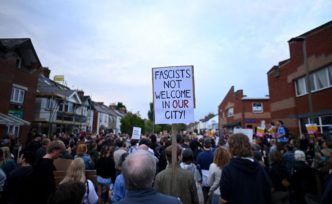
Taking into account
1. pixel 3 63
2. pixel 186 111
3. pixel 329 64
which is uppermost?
pixel 3 63

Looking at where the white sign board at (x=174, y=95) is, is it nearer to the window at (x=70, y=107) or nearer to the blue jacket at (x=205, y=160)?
the blue jacket at (x=205, y=160)

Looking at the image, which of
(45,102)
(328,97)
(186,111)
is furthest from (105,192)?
(45,102)

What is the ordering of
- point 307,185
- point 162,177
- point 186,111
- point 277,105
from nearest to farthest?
point 162,177
point 186,111
point 307,185
point 277,105

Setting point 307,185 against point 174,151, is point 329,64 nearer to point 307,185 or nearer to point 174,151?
point 307,185

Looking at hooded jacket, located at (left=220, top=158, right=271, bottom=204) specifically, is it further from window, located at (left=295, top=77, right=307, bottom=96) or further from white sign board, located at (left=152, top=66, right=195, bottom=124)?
window, located at (left=295, top=77, right=307, bottom=96)

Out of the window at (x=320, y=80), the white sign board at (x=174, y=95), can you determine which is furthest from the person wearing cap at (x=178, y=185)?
the window at (x=320, y=80)

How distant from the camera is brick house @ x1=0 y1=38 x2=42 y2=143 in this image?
17.2 metres

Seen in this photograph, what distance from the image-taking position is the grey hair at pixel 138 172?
172 cm

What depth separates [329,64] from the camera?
13492 millimetres

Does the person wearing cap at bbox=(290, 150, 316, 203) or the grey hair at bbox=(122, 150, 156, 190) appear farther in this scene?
the person wearing cap at bbox=(290, 150, 316, 203)

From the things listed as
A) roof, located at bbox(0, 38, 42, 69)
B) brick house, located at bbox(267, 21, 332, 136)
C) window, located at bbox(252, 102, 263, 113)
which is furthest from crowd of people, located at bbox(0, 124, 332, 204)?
window, located at bbox(252, 102, 263, 113)

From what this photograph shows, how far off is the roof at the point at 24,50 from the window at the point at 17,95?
3538 millimetres

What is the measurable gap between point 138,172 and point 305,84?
18218mm

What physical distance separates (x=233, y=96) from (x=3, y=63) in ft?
105
